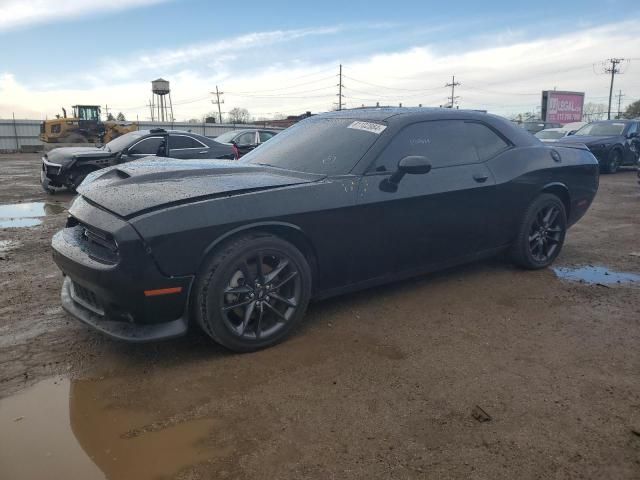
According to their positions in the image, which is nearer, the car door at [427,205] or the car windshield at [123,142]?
the car door at [427,205]

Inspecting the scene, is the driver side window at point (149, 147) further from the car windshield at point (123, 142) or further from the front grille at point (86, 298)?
the front grille at point (86, 298)

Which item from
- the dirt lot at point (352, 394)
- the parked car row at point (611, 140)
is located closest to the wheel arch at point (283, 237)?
the dirt lot at point (352, 394)

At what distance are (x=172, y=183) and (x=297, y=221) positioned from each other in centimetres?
83

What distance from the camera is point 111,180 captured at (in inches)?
136

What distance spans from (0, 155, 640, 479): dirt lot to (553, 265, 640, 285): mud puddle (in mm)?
401

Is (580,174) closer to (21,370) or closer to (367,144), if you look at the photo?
(367,144)

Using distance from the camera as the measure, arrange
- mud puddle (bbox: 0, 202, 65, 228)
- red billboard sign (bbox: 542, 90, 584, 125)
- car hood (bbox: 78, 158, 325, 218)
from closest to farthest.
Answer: car hood (bbox: 78, 158, 325, 218) < mud puddle (bbox: 0, 202, 65, 228) < red billboard sign (bbox: 542, 90, 584, 125)

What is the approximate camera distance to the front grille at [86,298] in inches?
115

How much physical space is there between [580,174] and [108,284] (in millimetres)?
4624

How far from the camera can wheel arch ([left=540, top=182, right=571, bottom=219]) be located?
486cm

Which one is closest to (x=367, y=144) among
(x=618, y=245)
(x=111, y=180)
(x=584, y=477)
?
(x=111, y=180)

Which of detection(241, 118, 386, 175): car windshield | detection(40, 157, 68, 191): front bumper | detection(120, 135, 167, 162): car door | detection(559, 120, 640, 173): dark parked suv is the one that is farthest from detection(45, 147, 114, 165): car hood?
detection(559, 120, 640, 173): dark parked suv

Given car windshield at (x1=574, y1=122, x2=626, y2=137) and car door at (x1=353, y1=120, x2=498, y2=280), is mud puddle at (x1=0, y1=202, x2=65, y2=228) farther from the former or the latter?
car windshield at (x1=574, y1=122, x2=626, y2=137)

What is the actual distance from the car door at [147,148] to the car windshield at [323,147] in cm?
604
